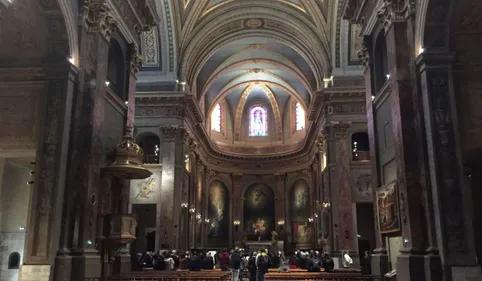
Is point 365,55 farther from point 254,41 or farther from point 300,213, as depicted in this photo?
point 300,213

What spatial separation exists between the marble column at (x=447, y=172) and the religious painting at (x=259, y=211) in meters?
28.8

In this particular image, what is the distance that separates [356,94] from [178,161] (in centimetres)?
966

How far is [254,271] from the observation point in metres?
16.4

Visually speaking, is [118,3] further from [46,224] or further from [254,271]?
[254,271]

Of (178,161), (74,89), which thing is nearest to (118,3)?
(74,89)

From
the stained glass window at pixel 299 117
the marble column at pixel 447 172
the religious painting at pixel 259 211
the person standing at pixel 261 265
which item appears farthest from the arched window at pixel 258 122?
the marble column at pixel 447 172

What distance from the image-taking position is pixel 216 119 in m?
38.6

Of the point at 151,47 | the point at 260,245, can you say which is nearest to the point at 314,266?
the point at 151,47

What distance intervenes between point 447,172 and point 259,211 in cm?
2936

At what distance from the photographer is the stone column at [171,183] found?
22391 millimetres

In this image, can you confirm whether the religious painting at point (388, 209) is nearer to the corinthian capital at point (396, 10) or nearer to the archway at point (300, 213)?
the corinthian capital at point (396, 10)

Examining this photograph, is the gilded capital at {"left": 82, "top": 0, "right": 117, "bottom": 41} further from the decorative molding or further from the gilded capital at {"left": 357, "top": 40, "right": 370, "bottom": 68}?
the decorative molding

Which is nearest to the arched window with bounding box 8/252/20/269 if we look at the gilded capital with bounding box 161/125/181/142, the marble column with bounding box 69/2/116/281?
the marble column with bounding box 69/2/116/281

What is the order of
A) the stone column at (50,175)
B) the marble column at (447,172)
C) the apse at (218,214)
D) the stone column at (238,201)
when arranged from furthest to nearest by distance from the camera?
1. the stone column at (238,201)
2. the apse at (218,214)
3. the stone column at (50,175)
4. the marble column at (447,172)
